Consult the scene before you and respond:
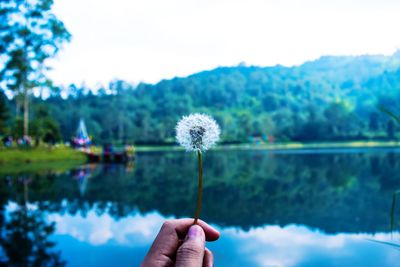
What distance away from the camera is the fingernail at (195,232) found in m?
1.63

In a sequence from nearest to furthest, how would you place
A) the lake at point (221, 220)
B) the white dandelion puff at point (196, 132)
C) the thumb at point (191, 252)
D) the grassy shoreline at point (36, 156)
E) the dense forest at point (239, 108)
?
the thumb at point (191, 252) → the white dandelion puff at point (196, 132) → the lake at point (221, 220) → the grassy shoreline at point (36, 156) → the dense forest at point (239, 108)

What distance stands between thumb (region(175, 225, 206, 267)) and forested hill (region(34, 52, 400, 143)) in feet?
284

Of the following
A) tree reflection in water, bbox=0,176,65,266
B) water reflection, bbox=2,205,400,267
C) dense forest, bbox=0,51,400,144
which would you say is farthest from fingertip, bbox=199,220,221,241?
dense forest, bbox=0,51,400,144

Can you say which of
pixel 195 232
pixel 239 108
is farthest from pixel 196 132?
pixel 239 108

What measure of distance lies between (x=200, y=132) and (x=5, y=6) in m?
44.4

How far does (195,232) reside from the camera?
5.39 feet

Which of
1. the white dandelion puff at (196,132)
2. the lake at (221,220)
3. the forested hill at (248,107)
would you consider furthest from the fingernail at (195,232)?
the forested hill at (248,107)

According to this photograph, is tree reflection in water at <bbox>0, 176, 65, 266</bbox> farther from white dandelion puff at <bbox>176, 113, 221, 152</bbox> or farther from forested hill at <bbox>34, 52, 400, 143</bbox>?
forested hill at <bbox>34, 52, 400, 143</bbox>

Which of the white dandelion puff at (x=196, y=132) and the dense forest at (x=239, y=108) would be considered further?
the dense forest at (x=239, y=108)

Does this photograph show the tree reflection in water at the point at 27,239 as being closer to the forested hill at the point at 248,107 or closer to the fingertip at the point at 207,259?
the fingertip at the point at 207,259

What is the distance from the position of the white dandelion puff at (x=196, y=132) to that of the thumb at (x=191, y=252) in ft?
1.32

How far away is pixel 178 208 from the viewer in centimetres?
1297

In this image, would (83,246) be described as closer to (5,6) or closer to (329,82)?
(5,6)

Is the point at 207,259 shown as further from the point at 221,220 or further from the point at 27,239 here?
the point at 221,220
